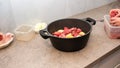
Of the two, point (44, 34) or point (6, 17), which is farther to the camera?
point (6, 17)

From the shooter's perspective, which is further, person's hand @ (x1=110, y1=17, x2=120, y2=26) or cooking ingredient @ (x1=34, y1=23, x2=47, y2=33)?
cooking ingredient @ (x1=34, y1=23, x2=47, y2=33)

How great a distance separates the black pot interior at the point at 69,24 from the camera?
1062 mm

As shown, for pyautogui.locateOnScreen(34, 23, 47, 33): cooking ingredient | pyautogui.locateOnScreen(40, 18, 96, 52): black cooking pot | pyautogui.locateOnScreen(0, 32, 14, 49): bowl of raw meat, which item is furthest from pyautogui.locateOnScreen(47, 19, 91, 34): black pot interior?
pyautogui.locateOnScreen(0, 32, 14, 49): bowl of raw meat

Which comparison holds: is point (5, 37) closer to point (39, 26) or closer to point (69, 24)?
point (39, 26)

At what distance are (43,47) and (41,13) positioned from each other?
302 mm

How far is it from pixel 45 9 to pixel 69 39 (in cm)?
43

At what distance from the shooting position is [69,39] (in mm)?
909

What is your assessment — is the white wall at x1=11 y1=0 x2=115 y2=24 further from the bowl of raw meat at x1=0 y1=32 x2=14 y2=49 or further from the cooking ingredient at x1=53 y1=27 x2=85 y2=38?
the cooking ingredient at x1=53 y1=27 x2=85 y2=38

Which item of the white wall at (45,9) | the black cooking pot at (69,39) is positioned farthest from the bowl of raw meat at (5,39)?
the black cooking pot at (69,39)

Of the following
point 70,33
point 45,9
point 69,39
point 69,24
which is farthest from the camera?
point 45,9

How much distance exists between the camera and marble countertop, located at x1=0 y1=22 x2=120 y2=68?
2.97ft

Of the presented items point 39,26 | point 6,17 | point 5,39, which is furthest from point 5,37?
point 39,26

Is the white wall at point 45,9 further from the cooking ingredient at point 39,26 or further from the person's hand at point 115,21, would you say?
the person's hand at point 115,21

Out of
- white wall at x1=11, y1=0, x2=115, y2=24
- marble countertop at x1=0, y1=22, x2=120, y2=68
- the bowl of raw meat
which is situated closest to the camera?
marble countertop at x1=0, y1=22, x2=120, y2=68
